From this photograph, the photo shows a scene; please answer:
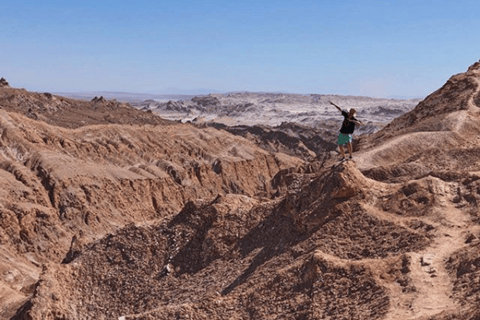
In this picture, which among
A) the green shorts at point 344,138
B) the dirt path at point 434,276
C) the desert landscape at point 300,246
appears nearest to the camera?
the dirt path at point 434,276

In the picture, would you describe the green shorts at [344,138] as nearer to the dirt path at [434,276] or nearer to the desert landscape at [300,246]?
the desert landscape at [300,246]

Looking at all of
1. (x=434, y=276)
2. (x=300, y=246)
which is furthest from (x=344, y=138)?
(x=434, y=276)

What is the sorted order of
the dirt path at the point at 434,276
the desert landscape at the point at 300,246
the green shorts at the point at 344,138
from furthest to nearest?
the green shorts at the point at 344,138 < the desert landscape at the point at 300,246 < the dirt path at the point at 434,276

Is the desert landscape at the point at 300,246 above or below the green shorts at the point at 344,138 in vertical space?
below

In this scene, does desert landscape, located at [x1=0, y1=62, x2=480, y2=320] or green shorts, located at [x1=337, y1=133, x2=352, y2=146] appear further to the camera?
green shorts, located at [x1=337, y1=133, x2=352, y2=146]

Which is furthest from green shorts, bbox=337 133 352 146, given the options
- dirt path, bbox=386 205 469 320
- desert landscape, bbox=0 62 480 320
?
dirt path, bbox=386 205 469 320

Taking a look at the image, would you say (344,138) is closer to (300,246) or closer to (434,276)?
(300,246)

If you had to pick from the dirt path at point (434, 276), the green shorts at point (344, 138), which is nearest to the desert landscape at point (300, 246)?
the dirt path at point (434, 276)

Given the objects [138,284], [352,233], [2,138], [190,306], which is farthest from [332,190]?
[2,138]

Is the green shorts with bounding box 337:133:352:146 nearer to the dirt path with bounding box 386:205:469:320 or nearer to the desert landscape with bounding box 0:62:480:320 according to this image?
the desert landscape with bounding box 0:62:480:320

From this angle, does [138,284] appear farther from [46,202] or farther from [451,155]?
[46,202]

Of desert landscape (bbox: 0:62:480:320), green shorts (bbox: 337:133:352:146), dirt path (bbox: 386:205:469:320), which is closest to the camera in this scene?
dirt path (bbox: 386:205:469:320)
